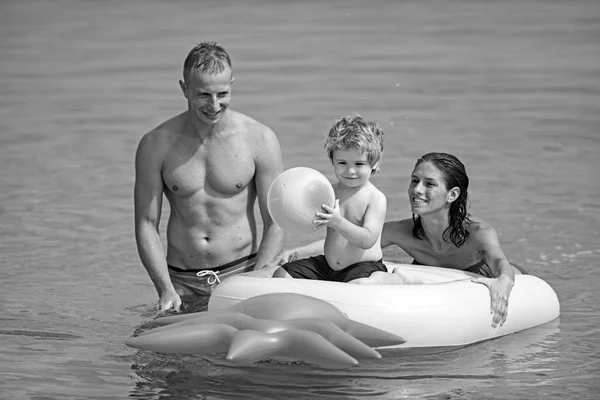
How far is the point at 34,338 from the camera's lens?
5.84 metres

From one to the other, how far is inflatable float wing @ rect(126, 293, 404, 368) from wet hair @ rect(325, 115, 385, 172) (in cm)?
69

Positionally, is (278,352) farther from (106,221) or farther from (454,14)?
(454,14)

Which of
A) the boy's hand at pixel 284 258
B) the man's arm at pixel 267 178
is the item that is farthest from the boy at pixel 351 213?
the man's arm at pixel 267 178

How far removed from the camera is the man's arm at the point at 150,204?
5.68m

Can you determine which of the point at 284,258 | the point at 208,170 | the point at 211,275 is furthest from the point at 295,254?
the point at 208,170

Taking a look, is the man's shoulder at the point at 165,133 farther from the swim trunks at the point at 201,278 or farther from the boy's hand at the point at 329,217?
the boy's hand at the point at 329,217

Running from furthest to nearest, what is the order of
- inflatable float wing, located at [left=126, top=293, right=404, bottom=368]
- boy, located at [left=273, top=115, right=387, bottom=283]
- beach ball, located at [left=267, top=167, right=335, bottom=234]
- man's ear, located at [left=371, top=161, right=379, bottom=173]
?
man's ear, located at [left=371, top=161, right=379, bottom=173] → boy, located at [left=273, top=115, right=387, bottom=283] → beach ball, located at [left=267, top=167, right=335, bottom=234] → inflatable float wing, located at [left=126, top=293, right=404, bottom=368]

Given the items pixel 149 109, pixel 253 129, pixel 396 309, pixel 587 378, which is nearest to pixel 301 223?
pixel 396 309

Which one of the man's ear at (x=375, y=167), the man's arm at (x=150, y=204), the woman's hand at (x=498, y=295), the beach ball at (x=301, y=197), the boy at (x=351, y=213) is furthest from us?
the man's arm at (x=150, y=204)

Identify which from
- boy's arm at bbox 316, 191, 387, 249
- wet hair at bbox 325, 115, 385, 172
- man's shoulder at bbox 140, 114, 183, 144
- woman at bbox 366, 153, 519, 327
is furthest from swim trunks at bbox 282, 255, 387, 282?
Result: man's shoulder at bbox 140, 114, 183, 144

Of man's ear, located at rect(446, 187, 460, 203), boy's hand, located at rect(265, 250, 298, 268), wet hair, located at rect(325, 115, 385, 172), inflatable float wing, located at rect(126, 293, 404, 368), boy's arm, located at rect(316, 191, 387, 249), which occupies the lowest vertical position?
inflatable float wing, located at rect(126, 293, 404, 368)

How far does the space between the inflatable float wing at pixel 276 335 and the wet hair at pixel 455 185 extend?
47.2 inches

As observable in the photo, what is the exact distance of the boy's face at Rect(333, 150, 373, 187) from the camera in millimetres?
5184

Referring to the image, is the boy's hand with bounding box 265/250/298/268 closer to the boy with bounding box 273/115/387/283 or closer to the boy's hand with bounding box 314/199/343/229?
the boy with bounding box 273/115/387/283
